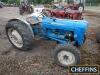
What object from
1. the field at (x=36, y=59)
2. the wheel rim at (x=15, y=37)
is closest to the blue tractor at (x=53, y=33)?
the wheel rim at (x=15, y=37)

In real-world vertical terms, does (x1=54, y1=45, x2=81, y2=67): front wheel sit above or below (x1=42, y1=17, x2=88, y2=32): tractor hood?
below

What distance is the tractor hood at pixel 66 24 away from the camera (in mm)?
6383

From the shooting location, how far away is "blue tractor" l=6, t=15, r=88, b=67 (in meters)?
5.94

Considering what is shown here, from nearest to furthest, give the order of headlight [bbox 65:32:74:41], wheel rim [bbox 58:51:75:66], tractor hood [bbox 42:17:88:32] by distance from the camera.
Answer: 1. wheel rim [bbox 58:51:75:66]
2. tractor hood [bbox 42:17:88:32]
3. headlight [bbox 65:32:74:41]

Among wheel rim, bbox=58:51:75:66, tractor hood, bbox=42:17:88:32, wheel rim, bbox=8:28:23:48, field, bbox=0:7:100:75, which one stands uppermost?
tractor hood, bbox=42:17:88:32

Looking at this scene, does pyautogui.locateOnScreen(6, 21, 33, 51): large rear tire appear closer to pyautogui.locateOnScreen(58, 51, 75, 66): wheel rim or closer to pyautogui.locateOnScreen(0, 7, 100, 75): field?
pyautogui.locateOnScreen(0, 7, 100, 75): field

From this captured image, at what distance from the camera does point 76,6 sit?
2175cm

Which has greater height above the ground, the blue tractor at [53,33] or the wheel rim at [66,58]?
the blue tractor at [53,33]

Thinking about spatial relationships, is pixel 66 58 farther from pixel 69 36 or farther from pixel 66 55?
pixel 69 36

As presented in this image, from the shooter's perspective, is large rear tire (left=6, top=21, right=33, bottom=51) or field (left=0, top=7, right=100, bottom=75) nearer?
field (left=0, top=7, right=100, bottom=75)

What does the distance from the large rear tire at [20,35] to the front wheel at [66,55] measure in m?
1.17

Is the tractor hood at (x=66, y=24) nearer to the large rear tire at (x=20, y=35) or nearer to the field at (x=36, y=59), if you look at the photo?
the large rear tire at (x=20, y=35)

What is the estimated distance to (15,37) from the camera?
23.6ft

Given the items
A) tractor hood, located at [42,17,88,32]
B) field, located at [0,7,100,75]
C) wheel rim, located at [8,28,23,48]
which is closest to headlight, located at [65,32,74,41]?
tractor hood, located at [42,17,88,32]
